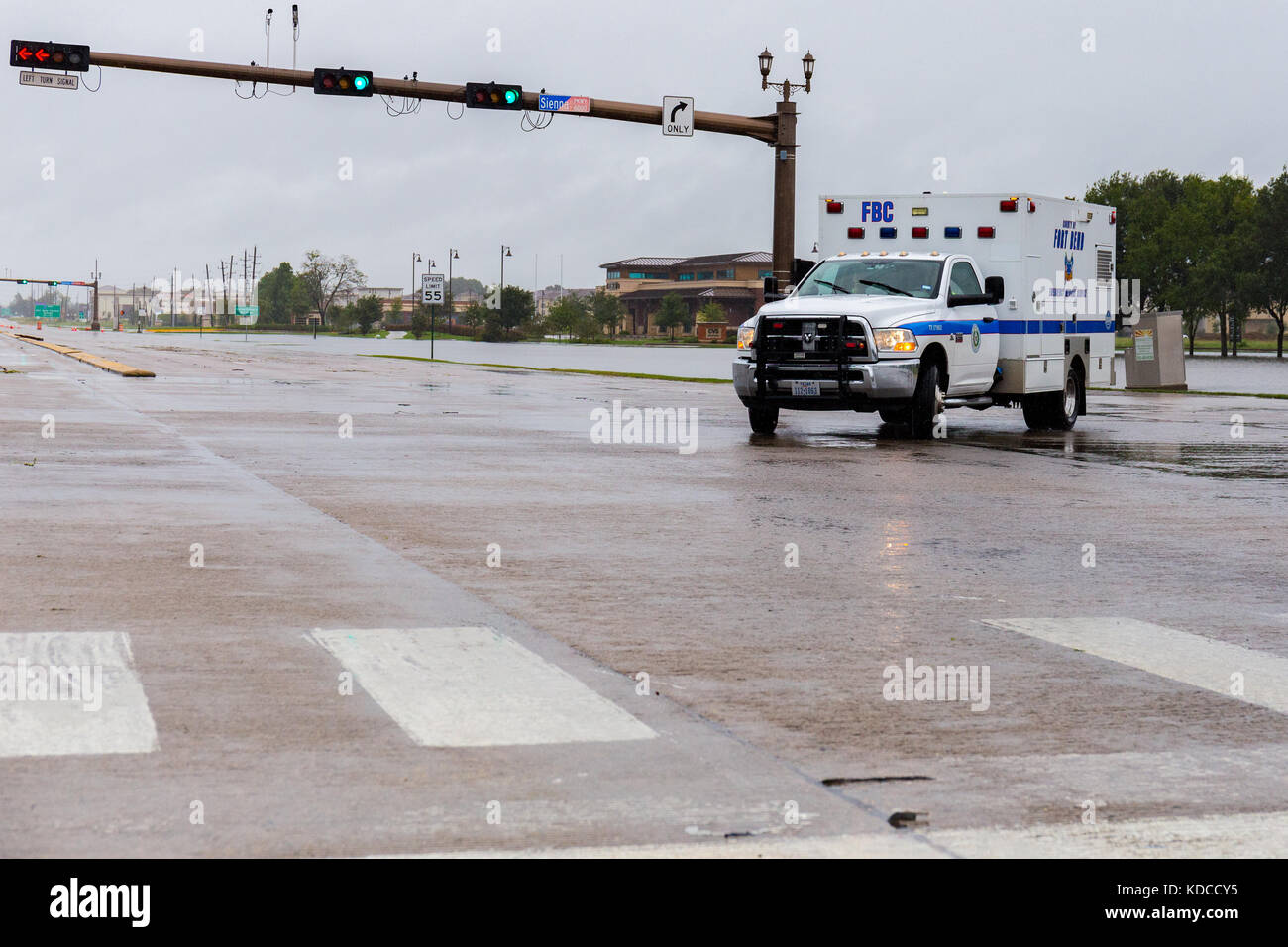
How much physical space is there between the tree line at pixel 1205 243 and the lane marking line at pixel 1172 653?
108098 mm

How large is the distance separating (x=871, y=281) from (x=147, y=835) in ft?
59.6

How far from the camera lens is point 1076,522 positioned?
12.6m

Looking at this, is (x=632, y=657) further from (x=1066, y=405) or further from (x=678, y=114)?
(x=678, y=114)

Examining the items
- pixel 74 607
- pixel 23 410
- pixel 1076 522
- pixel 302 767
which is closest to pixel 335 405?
pixel 23 410

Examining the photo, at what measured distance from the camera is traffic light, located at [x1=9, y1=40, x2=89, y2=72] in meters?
32.6

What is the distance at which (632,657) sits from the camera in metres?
7.27

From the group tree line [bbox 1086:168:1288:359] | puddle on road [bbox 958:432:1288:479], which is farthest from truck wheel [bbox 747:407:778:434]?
tree line [bbox 1086:168:1288:359]

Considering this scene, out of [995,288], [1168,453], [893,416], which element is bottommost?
[1168,453]

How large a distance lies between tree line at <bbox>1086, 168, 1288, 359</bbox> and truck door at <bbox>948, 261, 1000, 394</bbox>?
308ft

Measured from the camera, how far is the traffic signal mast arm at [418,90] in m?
32.7

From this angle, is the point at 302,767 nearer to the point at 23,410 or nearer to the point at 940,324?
the point at 940,324

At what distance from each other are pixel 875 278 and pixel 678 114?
12722 millimetres

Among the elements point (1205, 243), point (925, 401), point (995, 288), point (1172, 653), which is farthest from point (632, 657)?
point (1205, 243)

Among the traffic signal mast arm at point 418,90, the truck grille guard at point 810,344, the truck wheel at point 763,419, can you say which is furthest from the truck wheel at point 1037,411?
the traffic signal mast arm at point 418,90
